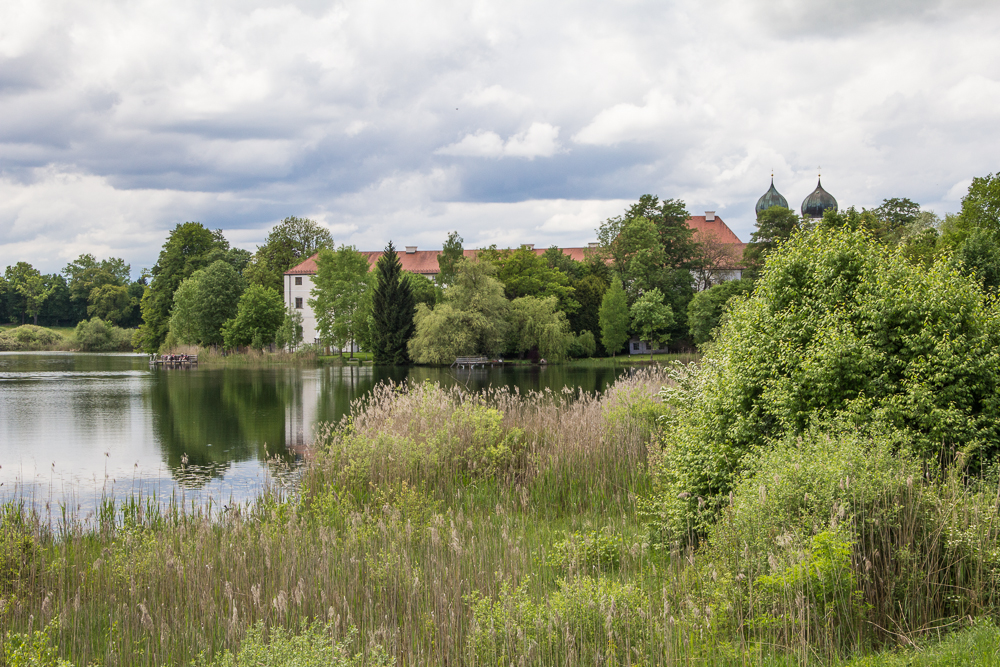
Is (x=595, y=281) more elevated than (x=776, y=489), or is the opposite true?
(x=595, y=281)

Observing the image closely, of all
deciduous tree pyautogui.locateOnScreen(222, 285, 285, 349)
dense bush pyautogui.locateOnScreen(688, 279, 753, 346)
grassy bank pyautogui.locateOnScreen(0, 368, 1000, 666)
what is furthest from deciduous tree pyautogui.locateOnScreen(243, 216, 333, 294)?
grassy bank pyautogui.locateOnScreen(0, 368, 1000, 666)

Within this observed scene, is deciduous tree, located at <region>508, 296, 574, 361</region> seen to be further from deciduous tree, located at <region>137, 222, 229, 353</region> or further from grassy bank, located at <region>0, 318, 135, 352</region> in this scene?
grassy bank, located at <region>0, 318, 135, 352</region>

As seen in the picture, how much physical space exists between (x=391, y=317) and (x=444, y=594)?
55.6 m

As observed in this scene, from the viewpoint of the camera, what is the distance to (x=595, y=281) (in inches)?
2638

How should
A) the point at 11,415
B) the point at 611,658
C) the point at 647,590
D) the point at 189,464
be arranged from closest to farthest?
the point at 611,658 < the point at 647,590 < the point at 189,464 < the point at 11,415

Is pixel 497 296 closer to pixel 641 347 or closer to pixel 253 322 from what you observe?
pixel 641 347

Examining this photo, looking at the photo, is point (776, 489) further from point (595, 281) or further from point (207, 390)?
point (595, 281)

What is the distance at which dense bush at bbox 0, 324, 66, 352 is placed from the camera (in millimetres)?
93875

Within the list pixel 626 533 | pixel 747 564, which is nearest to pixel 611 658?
pixel 747 564

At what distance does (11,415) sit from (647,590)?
993 inches

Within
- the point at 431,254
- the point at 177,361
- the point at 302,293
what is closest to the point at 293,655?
the point at 177,361

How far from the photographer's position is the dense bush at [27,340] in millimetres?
93875

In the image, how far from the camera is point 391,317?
5956cm

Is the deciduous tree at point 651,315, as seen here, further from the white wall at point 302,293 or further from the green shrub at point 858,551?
the green shrub at point 858,551
